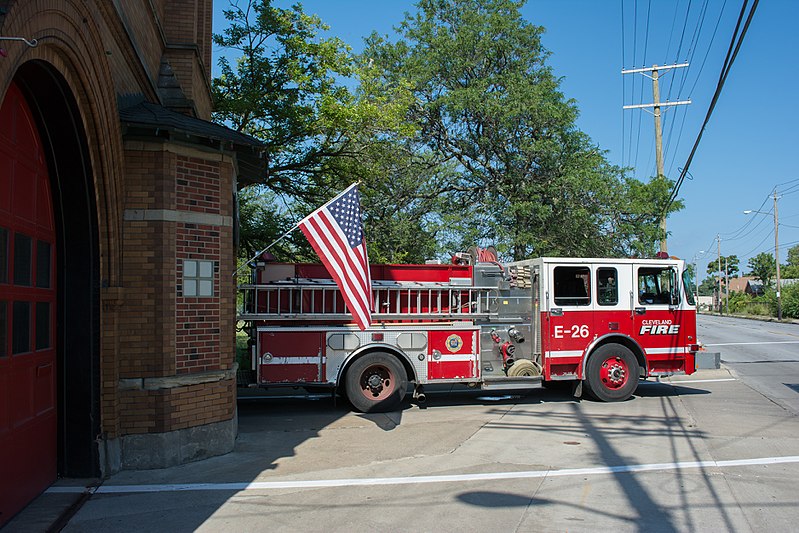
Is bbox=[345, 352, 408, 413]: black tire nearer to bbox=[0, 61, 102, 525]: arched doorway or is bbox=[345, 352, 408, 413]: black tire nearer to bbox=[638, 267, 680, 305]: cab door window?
bbox=[0, 61, 102, 525]: arched doorway

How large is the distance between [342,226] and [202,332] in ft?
6.86

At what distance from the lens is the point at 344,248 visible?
8164 millimetres

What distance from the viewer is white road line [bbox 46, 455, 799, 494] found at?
21.5 feet

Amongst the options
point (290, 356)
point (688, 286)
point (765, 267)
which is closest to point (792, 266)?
point (765, 267)

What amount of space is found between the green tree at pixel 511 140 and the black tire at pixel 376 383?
11.8 metres

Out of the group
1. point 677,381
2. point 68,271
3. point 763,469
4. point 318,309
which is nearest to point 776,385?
point 677,381

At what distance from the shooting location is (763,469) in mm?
7230

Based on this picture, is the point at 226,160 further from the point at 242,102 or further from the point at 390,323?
the point at 242,102

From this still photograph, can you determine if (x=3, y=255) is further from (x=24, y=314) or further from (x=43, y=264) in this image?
(x=43, y=264)

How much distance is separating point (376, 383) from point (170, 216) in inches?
184

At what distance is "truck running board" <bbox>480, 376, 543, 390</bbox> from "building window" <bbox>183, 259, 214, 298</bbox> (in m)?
5.30

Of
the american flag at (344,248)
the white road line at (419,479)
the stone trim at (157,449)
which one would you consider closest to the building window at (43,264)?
the stone trim at (157,449)

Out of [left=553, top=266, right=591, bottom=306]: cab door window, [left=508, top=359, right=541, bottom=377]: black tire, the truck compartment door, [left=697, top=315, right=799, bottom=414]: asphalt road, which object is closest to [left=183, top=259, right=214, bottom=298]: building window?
the truck compartment door

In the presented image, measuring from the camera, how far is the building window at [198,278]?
759cm
